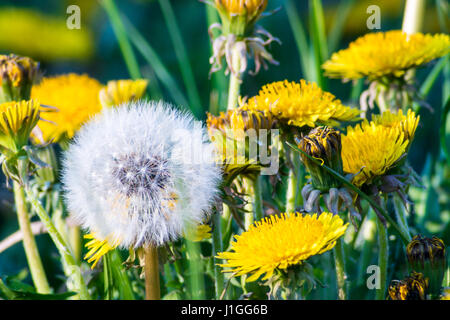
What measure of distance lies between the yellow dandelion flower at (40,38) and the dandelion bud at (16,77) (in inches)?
56.6

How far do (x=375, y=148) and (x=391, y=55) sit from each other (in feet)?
0.96

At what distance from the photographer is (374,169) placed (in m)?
0.68

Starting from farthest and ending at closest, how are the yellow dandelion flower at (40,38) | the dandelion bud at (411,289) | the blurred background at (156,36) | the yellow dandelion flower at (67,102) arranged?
the yellow dandelion flower at (40,38)
the blurred background at (156,36)
the yellow dandelion flower at (67,102)
the dandelion bud at (411,289)

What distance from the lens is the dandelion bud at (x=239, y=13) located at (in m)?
0.85

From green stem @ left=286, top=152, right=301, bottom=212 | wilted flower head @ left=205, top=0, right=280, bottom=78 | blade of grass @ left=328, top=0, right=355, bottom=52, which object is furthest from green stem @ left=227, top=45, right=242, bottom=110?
blade of grass @ left=328, top=0, right=355, bottom=52

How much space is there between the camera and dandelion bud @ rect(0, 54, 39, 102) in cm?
84

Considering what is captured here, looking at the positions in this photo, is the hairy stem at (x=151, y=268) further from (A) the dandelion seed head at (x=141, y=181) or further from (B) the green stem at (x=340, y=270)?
(B) the green stem at (x=340, y=270)

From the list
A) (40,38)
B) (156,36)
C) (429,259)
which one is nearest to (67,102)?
(429,259)

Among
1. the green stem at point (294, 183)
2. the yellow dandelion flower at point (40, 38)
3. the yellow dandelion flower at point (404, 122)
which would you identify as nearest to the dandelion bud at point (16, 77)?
the green stem at point (294, 183)

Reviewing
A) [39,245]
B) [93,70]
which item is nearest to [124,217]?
[39,245]

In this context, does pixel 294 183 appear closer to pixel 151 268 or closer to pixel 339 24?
pixel 151 268

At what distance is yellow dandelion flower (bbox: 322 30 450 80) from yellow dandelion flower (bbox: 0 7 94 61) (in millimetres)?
1558

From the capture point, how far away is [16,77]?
0.85 meters

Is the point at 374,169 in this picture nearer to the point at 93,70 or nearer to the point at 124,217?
the point at 124,217
